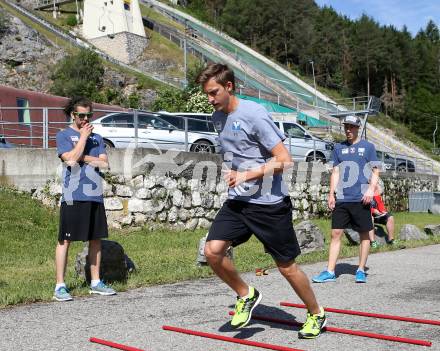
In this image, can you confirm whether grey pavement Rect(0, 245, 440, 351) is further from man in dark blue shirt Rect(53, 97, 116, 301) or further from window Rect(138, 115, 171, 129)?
window Rect(138, 115, 171, 129)

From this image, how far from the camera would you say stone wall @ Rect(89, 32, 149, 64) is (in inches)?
3039

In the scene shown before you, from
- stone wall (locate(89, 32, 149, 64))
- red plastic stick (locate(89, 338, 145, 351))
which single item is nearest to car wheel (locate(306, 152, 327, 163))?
red plastic stick (locate(89, 338, 145, 351))

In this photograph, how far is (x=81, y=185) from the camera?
263 inches

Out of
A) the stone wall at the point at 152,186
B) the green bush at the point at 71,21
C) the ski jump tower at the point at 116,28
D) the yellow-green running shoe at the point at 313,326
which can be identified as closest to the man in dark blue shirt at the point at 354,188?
the yellow-green running shoe at the point at 313,326

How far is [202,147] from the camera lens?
17188 mm

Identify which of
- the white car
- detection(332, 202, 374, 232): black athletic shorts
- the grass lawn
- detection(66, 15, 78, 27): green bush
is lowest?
the grass lawn

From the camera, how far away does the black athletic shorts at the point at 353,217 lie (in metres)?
7.93

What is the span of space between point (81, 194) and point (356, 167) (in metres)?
3.26

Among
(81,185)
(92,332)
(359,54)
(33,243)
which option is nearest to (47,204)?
(33,243)

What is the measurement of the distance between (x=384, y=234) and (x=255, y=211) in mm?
7804

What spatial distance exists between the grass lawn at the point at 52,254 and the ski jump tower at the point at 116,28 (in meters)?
65.2

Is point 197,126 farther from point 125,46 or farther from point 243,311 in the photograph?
point 125,46

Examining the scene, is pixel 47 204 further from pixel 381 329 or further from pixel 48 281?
pixel 381 329

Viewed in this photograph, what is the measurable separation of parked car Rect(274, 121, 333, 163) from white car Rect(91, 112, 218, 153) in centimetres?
420
